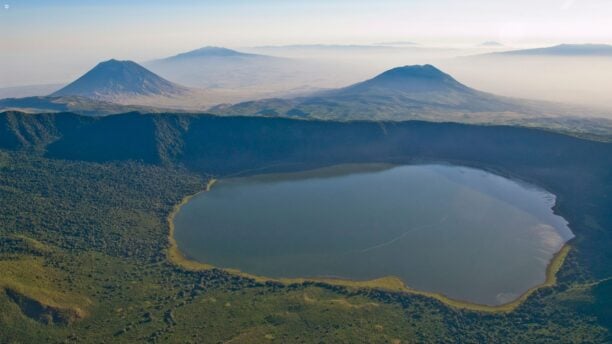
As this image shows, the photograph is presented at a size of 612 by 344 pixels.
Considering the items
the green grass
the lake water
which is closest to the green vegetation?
the green grass

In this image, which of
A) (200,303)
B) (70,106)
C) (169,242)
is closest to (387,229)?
(200,303)

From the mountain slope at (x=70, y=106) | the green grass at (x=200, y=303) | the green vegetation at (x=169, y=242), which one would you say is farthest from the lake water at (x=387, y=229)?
the mountain slope at (x=70, y=106)

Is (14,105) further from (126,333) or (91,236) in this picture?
(126,333)

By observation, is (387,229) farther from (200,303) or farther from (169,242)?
(169,242)

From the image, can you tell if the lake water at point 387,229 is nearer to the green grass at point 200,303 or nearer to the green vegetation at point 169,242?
the green grass at point 200,303

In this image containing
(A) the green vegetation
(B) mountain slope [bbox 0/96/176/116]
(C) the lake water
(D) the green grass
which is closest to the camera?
(D) the green grass

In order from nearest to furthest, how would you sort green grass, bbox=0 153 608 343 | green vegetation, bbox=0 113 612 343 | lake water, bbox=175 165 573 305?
green grass, bbox=0 153 608 343, green vegetation, bbox=0 113 612 343, lake water, bbox=175 165 573 305

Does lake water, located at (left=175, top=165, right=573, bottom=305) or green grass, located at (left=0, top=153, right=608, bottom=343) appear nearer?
Answer: green grass, located at (left=0, top=153, right=608, bottom=343)

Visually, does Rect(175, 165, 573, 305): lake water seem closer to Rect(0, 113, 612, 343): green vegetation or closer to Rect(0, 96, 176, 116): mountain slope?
Rect(0, 113, 612, 343): green vegetation
